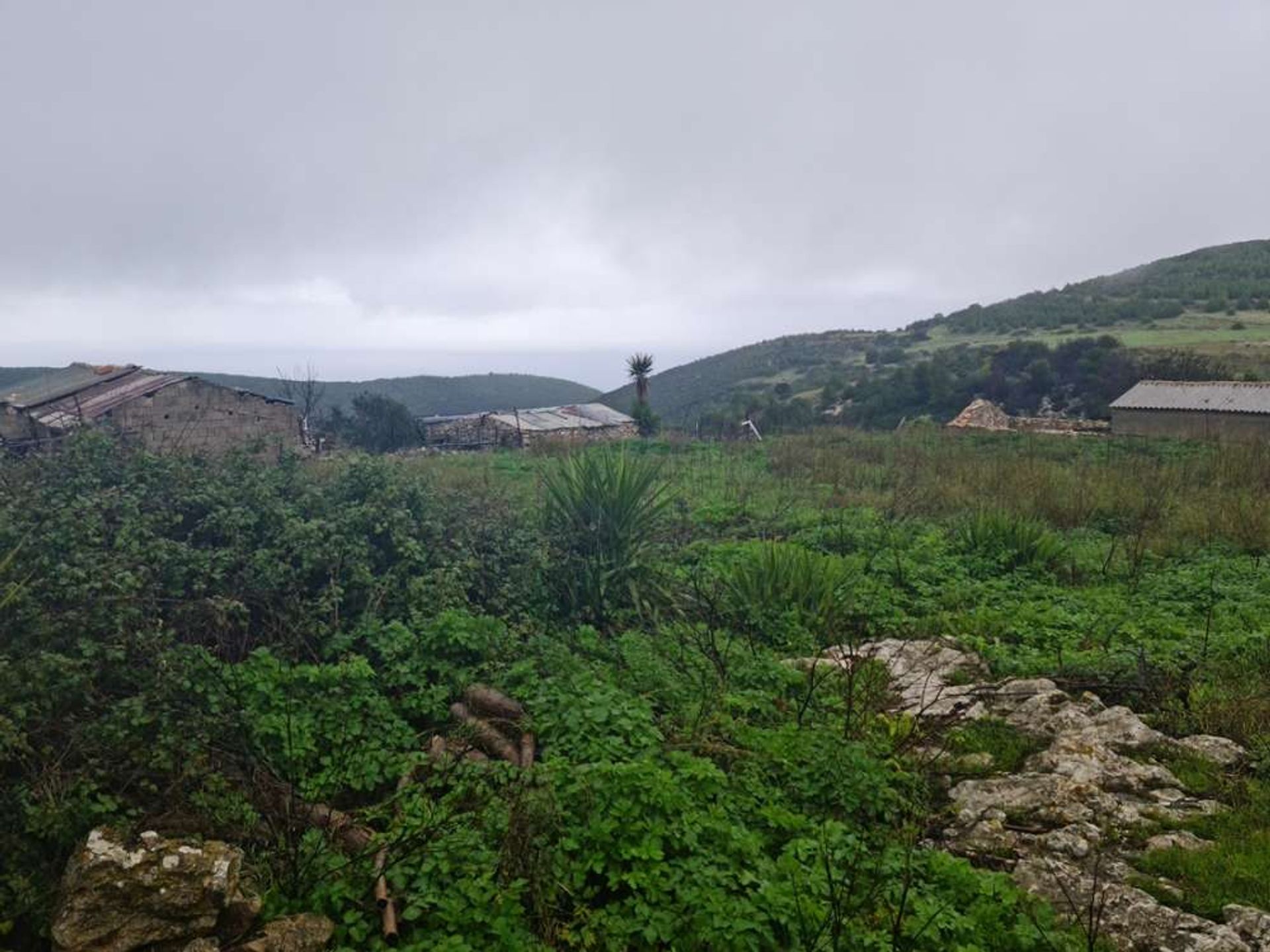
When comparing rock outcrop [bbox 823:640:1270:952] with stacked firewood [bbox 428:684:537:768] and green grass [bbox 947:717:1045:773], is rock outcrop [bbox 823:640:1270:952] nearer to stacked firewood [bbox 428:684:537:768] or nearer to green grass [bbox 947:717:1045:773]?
green grass [bbox 947:717:1045:773]

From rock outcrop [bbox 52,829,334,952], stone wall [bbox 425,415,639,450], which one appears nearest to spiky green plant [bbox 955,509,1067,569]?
rock outcrop [bbox 52,829,334,952]

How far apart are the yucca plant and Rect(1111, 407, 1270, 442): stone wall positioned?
17.3 meters

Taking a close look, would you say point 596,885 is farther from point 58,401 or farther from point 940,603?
point 58,401

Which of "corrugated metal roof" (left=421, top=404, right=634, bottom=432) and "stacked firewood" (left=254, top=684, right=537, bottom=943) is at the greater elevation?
"corrugated metal roof" (left=421, top=404, right=634, bottom=432)

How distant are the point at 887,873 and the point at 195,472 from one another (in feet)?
18.8

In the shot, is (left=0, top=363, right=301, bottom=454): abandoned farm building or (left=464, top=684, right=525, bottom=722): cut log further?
(left=0, top=363, right=301, bottom=454): abandoned farm building

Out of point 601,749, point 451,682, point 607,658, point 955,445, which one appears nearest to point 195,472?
point 451,682

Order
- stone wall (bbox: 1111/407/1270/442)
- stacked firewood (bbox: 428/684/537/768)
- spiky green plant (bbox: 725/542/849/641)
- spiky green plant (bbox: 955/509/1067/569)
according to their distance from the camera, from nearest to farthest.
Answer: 1. stacked firewood (bbox: 428/684/537/768)
2. spiky green plant (bbox: 725/542/849/641)
3. spiky green plant (bbox: 955/509/1067/569)
4. stone wall (bbox: 1111/407/1270/442)

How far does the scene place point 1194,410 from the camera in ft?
69.1

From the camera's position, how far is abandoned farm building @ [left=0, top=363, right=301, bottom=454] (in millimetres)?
16172

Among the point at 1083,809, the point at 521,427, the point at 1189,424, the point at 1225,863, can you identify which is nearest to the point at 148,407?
the point at 521,427

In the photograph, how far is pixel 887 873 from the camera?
2.84 meters

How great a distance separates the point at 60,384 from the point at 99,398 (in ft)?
11.4

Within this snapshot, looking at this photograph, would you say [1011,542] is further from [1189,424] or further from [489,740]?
[1189,424]
